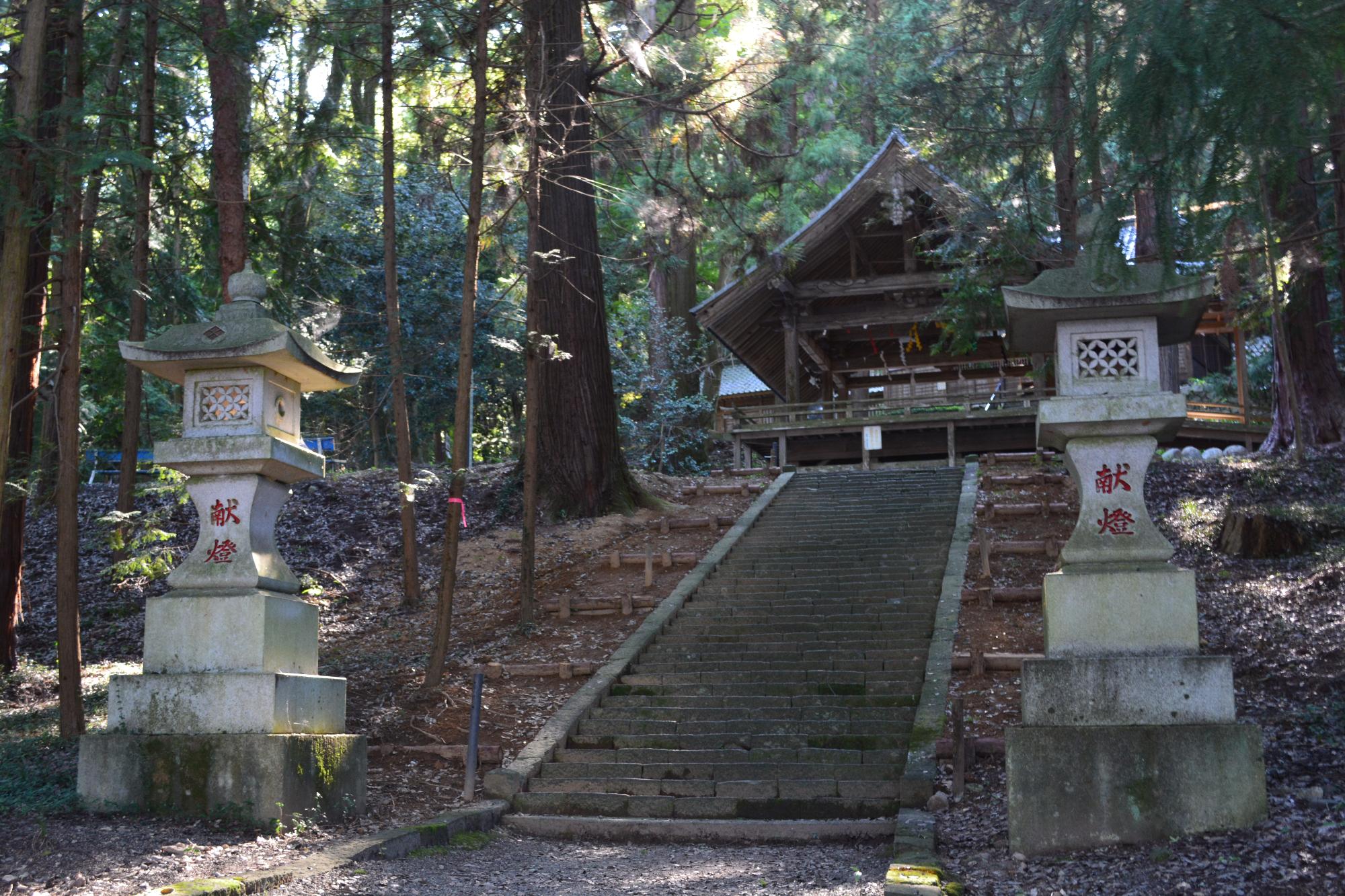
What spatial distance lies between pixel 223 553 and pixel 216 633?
49 centimetres

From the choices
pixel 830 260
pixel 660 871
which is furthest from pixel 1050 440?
pixel 830 260

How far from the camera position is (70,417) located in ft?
27.7

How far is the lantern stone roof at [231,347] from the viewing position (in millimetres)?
6867

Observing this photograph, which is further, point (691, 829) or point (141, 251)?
point (141, 251)

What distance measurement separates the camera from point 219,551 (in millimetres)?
6918

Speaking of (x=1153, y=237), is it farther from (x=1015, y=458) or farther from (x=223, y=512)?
(x=1015, y=458)

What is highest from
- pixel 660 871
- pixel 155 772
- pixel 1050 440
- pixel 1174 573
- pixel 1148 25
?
pixel 1148 25

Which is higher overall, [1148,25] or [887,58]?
[887,58]

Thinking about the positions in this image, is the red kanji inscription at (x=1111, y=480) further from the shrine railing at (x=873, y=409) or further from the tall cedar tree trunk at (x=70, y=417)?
the shrine railing at (x=873, y=409)

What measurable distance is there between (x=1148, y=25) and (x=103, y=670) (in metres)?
11.4

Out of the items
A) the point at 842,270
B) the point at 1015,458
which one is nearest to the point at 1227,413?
the point at 1015,458

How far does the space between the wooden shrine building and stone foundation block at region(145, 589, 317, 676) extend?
43.2ft

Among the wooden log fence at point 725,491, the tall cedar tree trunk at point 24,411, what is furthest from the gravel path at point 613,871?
the wooden log fence at point 725,491

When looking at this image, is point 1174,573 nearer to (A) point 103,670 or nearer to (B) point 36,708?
(B) point 36,708
